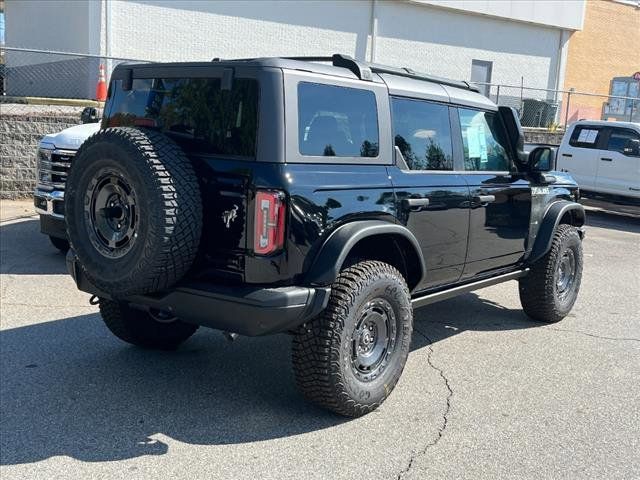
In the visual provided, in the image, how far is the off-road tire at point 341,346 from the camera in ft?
12.6

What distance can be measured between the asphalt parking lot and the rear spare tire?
86 cm

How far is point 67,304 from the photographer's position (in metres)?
6.34

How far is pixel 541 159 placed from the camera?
5.67 m

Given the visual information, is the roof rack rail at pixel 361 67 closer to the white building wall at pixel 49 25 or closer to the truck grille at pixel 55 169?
the truck grille at pixel 55 169

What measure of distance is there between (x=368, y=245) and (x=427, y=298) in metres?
0.75

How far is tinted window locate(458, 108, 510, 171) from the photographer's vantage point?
5.16 metres

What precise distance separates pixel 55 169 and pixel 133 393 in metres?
4.16

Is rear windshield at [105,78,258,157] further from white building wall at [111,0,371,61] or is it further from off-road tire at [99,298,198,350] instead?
white building wall at [111,0,371,61]

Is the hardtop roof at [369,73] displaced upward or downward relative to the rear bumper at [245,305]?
upward

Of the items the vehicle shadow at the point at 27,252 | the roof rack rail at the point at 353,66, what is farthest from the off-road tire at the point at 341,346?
the vehicle shadow at the point at 27,252

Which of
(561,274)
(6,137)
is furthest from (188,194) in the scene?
(6,137)

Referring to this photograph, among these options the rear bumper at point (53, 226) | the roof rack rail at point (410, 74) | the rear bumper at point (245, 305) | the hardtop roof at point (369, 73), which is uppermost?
the roof rack rail at point (410, 74)

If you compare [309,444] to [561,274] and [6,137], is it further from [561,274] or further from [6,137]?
[6,137]

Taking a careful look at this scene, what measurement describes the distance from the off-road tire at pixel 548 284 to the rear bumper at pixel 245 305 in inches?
115
